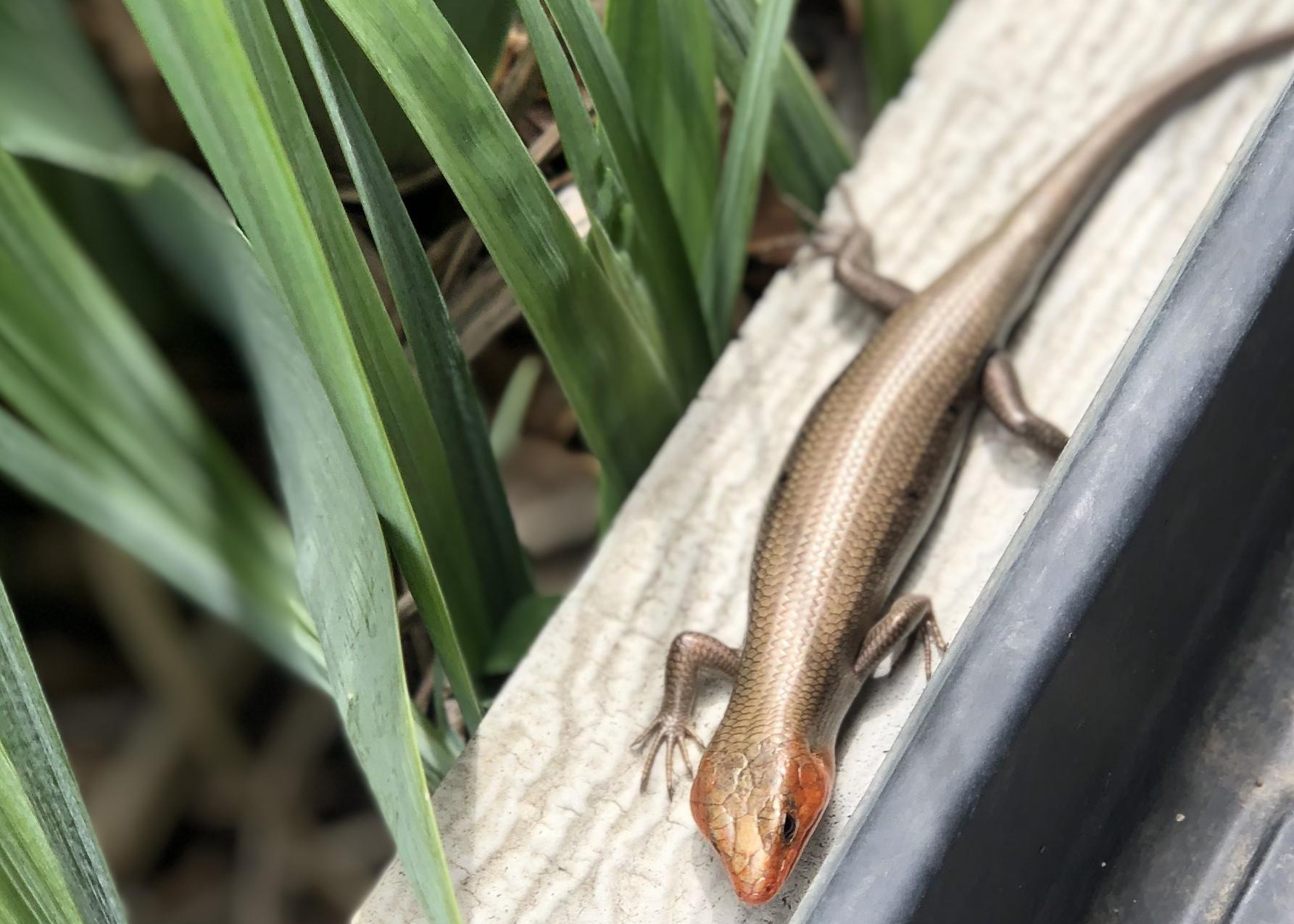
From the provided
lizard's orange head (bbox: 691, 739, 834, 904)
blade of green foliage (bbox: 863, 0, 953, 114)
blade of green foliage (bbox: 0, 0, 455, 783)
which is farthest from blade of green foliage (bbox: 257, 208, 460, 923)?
blade of green foliage (bbox: 863, 0, 953, 114)

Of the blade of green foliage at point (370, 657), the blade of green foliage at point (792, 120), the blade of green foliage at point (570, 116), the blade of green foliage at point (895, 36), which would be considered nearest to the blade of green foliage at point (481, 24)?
the blade of green foliage at point (570, 116)

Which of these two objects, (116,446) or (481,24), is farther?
(116,446)

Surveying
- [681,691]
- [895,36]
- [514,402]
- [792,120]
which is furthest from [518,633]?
[895,36]

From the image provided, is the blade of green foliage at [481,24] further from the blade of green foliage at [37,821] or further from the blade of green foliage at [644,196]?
the blade of green foliage at [37,821]

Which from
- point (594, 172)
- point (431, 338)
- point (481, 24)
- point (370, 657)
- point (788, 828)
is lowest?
point (788, 828)

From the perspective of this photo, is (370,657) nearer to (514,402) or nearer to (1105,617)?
(1105,617)

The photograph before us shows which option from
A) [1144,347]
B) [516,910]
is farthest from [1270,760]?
[516,910]
